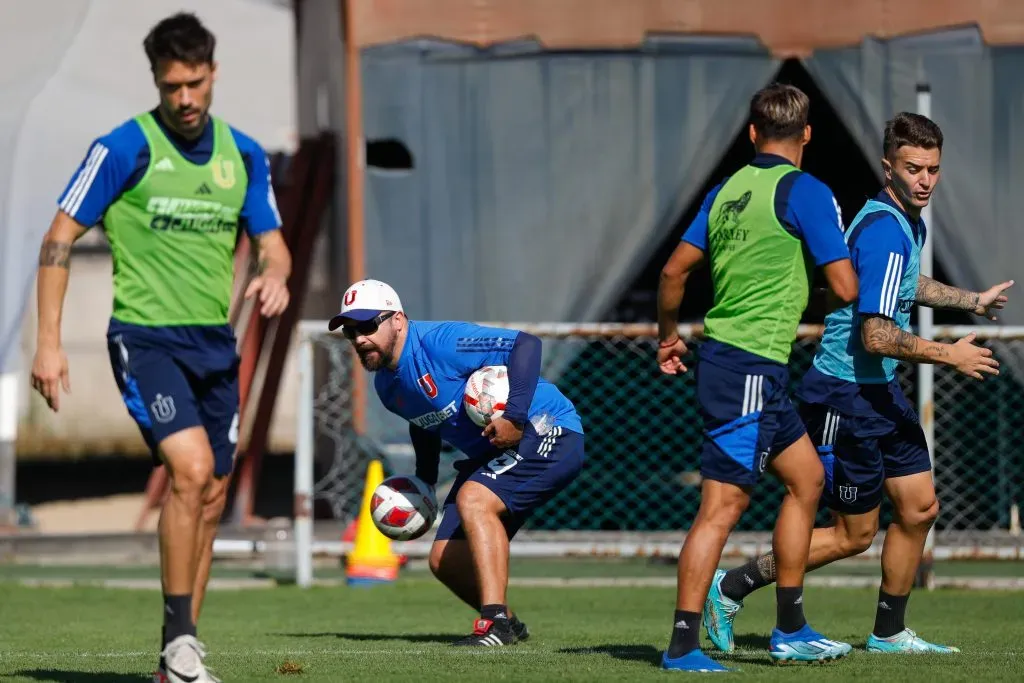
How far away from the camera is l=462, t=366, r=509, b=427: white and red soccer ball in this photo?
6887 millimetres

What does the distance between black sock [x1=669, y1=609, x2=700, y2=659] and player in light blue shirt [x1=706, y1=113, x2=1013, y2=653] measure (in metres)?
0.93

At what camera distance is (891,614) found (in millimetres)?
6691

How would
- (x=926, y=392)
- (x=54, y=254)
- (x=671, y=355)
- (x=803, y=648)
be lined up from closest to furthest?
1. (x=54, y=254)
2. (x=803, y=648)
3. (x=671, y=355)
4. (x=926, y=392)

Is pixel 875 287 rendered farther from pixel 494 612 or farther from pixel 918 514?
pixel 494 612

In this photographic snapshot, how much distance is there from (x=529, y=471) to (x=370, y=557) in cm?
392

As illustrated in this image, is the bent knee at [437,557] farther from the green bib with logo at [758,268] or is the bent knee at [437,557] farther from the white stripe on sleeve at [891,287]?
the white stripe on sleeve at [891,287]

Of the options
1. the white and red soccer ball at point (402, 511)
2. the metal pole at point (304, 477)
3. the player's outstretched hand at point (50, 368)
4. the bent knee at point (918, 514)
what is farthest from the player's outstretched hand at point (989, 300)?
the metal pole at point (304, 477)

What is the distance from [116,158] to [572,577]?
6746mm

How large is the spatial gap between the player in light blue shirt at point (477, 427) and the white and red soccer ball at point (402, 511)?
10cm

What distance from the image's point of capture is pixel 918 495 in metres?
6.70

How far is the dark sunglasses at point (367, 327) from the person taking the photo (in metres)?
6.86

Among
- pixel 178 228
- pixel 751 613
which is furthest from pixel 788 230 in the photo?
pixel 751 613

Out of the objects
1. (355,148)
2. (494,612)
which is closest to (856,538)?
(494,612)

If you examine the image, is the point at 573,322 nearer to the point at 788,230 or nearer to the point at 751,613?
the point at 751,613
